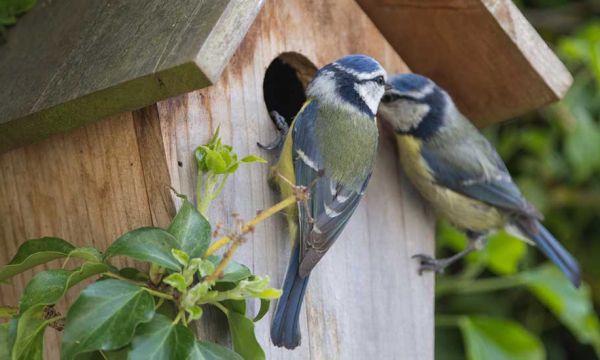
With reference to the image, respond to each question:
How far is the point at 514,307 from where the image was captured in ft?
10.8

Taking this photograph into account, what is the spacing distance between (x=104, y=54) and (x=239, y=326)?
54 cm

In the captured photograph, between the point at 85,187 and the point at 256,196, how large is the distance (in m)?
0.32

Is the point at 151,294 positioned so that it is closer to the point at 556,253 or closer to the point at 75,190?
the point at 75,190

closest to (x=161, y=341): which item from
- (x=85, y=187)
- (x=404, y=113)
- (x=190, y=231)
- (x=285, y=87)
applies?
(x=190, y=231)

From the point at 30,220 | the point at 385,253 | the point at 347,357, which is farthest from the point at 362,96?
the point at 30,220

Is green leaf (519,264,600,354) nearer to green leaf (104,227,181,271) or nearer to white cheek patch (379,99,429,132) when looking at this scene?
white cheek patch (379,99,429,132)

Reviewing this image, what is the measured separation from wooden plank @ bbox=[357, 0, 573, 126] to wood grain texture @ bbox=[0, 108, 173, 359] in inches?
32.3

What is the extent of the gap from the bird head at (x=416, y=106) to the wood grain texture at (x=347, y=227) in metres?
0.05

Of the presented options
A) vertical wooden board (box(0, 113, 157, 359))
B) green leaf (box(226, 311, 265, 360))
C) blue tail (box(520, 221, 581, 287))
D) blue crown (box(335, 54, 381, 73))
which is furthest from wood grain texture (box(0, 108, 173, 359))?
blue tail (box(520, 221, 581, 287))

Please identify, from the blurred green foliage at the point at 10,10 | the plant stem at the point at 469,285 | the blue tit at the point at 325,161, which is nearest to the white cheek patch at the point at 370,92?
the blue tit at the point at 325,161

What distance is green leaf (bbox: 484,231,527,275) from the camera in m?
2.80

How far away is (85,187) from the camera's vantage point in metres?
1.80

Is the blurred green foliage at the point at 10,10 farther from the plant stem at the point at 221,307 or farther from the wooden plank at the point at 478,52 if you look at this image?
the plant stem at the point at 221,307

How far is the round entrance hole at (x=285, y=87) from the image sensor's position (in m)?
2.19
